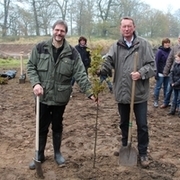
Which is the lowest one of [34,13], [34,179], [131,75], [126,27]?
[34,179]

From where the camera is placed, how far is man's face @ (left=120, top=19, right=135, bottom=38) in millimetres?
3672

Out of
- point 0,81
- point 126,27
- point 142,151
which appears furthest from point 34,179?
point 0,81

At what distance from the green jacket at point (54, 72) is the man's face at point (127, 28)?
0.65m

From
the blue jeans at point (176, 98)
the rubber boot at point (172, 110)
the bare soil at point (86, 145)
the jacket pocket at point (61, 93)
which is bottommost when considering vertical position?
the bare soil at point (86, 145)

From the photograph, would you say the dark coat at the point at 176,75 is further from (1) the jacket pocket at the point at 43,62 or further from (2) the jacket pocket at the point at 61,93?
(1) the jacket pocket at the point at 43,62

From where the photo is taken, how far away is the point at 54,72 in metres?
3.69

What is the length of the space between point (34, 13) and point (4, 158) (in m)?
34.6

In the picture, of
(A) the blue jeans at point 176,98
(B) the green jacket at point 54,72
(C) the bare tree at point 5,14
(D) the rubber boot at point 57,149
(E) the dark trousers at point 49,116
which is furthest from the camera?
(C) the bare tree at point 5,14

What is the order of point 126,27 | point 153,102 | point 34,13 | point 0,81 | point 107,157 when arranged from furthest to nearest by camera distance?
point 34,13
point 0,81
point 153,102
point 107,157
point 126,27

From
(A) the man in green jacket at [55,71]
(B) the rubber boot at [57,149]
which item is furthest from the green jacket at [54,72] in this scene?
(B) the rubber boot at [57,149]

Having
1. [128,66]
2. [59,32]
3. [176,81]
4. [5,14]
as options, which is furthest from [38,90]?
[5,14]

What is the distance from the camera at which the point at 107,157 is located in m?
4.36

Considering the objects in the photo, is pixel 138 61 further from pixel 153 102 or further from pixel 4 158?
pixel 153 102

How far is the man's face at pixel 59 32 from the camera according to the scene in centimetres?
364
